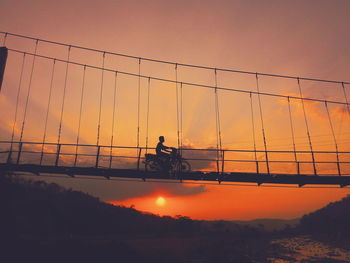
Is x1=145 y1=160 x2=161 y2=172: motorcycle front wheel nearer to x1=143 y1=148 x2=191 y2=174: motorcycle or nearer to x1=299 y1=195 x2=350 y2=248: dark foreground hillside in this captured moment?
x1=143 y1=148 x2=191 y2=174: motorcycle

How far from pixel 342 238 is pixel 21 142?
118 meters

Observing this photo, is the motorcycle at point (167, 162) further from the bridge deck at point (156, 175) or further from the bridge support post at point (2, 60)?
the bridge support post at point (2, 60)

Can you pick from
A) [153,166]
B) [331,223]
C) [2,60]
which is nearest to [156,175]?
[153,166]

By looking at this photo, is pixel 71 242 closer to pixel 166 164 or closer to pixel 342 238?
pixel 166 164

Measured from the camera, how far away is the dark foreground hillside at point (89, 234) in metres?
27.8

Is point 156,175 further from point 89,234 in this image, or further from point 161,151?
point 89,234

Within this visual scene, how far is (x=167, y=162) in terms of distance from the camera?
553 inches

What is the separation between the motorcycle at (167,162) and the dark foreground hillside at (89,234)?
1851 centimetres

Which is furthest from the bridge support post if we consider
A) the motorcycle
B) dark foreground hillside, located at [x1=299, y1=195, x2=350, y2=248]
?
dark foreground hillside, located at [x1=299, y1=195, x2=350, y2=248]

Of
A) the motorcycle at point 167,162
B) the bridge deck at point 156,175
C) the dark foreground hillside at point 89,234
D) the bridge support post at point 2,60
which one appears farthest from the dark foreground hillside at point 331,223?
the bridge support post at point 2,60

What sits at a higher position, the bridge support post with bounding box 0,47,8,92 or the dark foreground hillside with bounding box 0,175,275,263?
the bridge support post with bounding box 0,47,8,92

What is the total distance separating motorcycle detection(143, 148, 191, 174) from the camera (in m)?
14.0

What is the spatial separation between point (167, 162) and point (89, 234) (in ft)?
187

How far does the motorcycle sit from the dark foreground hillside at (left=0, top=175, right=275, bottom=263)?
1851 centimetres
